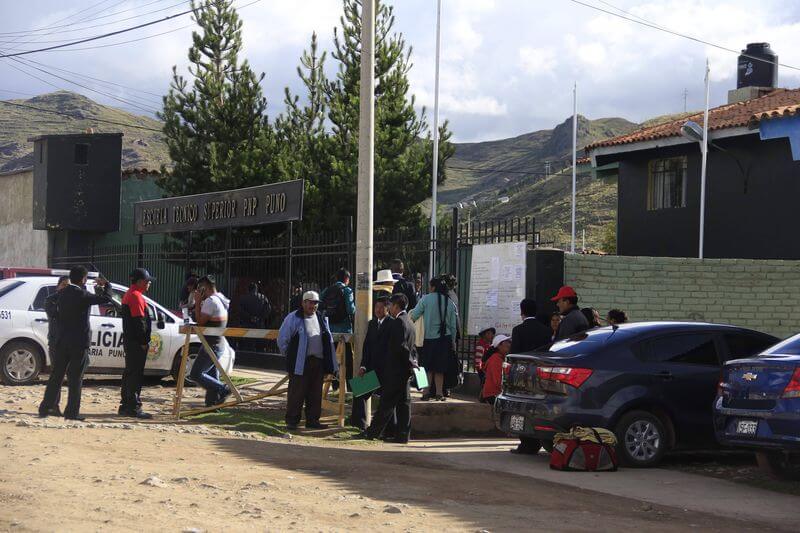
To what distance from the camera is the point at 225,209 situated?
934 inches

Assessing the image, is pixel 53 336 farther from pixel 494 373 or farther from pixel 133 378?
pixel 494 373

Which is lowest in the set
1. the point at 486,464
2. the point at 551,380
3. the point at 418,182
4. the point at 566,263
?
the point at 486,464

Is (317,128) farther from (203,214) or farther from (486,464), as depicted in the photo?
(486,464)

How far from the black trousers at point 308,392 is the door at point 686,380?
4.03m

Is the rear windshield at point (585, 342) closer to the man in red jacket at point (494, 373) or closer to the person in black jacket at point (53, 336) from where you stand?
the man in red jacket at point (494, 373)

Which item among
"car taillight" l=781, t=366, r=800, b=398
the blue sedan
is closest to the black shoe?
the blue sedan

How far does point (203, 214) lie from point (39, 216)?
11883 mm

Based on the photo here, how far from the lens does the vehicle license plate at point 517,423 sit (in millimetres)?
11750

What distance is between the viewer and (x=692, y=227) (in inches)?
1047

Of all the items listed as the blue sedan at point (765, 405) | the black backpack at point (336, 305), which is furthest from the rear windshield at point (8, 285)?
the blue sedan at point (765, 405)

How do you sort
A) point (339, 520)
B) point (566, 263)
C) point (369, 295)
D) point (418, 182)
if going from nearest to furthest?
point (339, 520)
point (369, 295)
point (566, 263)
point (418, 182)

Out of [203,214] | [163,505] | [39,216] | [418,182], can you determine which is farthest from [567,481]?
[39,216]

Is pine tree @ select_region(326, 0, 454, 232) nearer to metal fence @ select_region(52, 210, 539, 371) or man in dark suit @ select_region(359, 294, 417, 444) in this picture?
metal fence @ select_region(52, 210, 539, 371)

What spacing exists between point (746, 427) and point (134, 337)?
7.49 m
